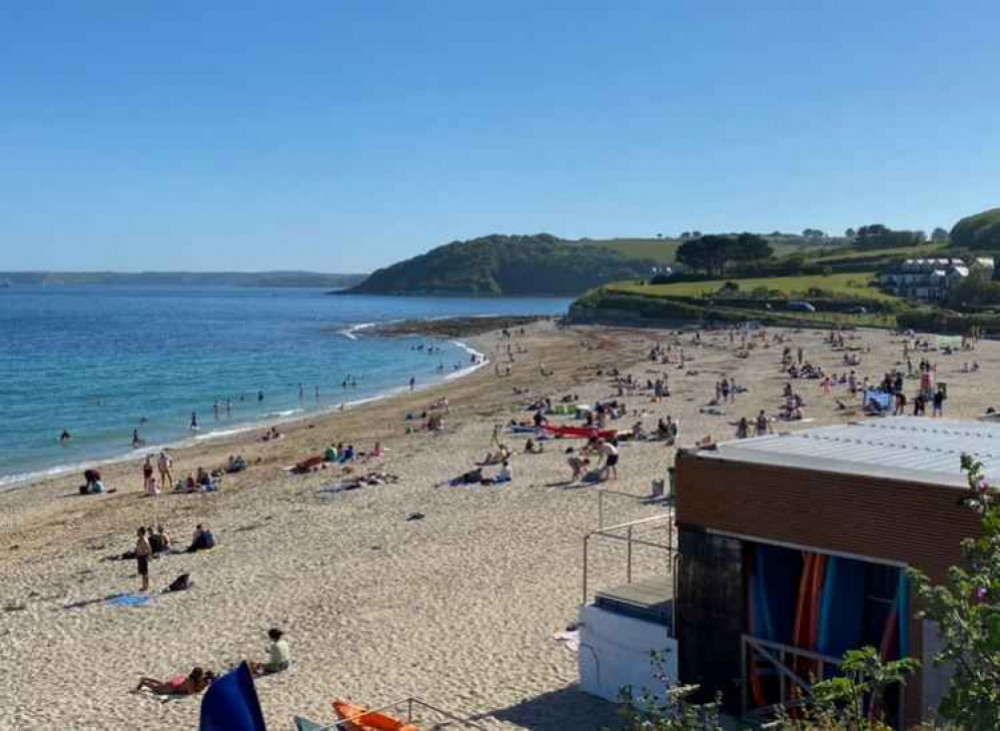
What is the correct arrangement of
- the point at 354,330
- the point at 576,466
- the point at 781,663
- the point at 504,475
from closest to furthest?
the point at 781,663
the point at 576,466
the point at 504,475
the point at 354,330

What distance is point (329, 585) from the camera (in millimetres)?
19047

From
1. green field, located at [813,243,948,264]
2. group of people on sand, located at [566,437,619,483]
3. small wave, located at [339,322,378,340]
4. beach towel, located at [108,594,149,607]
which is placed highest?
green field, located at [813,243,948,264]

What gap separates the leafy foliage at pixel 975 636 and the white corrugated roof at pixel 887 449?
4487 millimetres

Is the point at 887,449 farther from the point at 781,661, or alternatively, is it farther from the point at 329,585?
the point at 329,585

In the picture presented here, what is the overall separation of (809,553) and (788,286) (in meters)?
99.1

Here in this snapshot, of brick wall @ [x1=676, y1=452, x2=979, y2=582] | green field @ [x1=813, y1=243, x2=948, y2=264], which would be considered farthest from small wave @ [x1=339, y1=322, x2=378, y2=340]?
brick wall @ [x1=676, y1=452, x2=979, y2=582]

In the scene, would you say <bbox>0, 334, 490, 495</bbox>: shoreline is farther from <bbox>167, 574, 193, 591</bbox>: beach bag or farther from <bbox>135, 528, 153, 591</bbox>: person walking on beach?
<bbox>167, 574, 193, 591</bbox>: beach bag

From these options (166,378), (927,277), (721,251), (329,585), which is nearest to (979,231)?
(721,251)

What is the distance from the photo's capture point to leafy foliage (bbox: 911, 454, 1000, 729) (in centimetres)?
466

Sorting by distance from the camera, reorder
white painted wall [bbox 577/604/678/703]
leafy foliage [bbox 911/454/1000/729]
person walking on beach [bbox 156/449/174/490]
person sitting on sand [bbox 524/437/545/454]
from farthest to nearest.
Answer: person sitting on sand [bbox 524/437/545/454] → person walking on beach [bbox 156/449/174/490] → white painted wall [bbox 577/604/678/703] → leafy foliage [bbox 911/454/1000/729]

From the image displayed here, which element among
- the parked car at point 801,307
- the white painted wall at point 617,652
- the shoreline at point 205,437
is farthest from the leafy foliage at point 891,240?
the white painted wall at point 617,652

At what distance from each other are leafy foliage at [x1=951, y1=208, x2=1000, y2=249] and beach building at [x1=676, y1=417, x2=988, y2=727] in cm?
12746

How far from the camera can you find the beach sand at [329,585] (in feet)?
45.7

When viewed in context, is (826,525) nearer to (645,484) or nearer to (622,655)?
(622,655)
